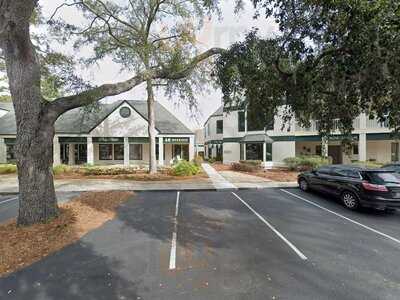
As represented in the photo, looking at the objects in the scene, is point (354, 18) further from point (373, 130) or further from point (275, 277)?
point (373, 130)

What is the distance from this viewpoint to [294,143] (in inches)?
909

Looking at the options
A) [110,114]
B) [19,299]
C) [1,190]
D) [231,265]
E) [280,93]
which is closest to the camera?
[19,299]

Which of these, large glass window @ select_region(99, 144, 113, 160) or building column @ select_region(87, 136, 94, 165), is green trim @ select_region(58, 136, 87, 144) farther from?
large glass window @ select_region(99, 144, 113, 160)

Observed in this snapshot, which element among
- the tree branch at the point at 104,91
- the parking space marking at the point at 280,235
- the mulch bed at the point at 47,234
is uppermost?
the tree branch at the point at 104,91

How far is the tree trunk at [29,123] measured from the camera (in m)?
5.90

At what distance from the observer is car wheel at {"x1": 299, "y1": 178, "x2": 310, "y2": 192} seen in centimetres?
1191

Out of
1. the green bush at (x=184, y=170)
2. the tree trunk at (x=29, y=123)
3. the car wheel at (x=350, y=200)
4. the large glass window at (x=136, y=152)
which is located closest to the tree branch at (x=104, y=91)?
the tree trunk at (x=29, y=123)

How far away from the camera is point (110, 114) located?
23.2 m

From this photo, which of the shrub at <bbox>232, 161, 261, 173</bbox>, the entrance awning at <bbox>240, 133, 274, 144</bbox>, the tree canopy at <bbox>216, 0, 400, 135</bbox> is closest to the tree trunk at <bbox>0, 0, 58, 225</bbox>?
the tree canopy at <bbox>216, 0, 400, 135</bbox>

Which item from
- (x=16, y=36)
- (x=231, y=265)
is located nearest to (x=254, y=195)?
(x=231, y=265)

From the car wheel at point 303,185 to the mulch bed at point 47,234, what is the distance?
901cm

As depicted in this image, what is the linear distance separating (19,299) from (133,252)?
1.98 meters

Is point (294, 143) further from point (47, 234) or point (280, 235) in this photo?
point (47, 234)

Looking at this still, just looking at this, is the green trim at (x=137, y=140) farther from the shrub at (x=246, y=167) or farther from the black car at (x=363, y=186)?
the black car at (x=363, y=186)
